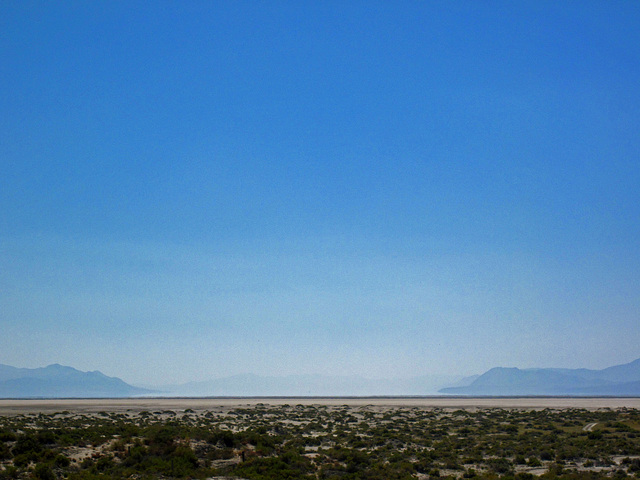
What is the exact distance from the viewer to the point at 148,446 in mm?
28625

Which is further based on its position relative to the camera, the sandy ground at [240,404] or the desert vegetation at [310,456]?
the sandy ground at [240,404]

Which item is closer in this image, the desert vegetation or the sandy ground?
the desert vegetation

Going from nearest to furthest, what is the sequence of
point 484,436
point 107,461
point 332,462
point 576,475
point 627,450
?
point 576,475, point 107,461, point 332,462, point 627,450, point 484,436

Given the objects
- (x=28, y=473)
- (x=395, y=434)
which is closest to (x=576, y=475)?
(x=395, y=434)

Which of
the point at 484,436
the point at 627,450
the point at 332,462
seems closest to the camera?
the point at 332,462

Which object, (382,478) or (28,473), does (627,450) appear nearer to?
(382,478)

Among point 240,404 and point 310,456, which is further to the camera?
point 240,404

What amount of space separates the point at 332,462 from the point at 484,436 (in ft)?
57.4

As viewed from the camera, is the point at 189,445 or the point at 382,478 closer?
the point at 382,478

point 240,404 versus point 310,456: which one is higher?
point 310,456

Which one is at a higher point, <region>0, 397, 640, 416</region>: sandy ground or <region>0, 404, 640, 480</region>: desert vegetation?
<region>0, 404, 640, 480</region>: desert vegetation

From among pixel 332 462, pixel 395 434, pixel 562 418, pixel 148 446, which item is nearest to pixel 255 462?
pixel 332 462

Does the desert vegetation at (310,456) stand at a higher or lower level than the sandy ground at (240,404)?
higher

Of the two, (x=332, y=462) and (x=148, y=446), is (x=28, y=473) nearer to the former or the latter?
(x=148, y=446)
